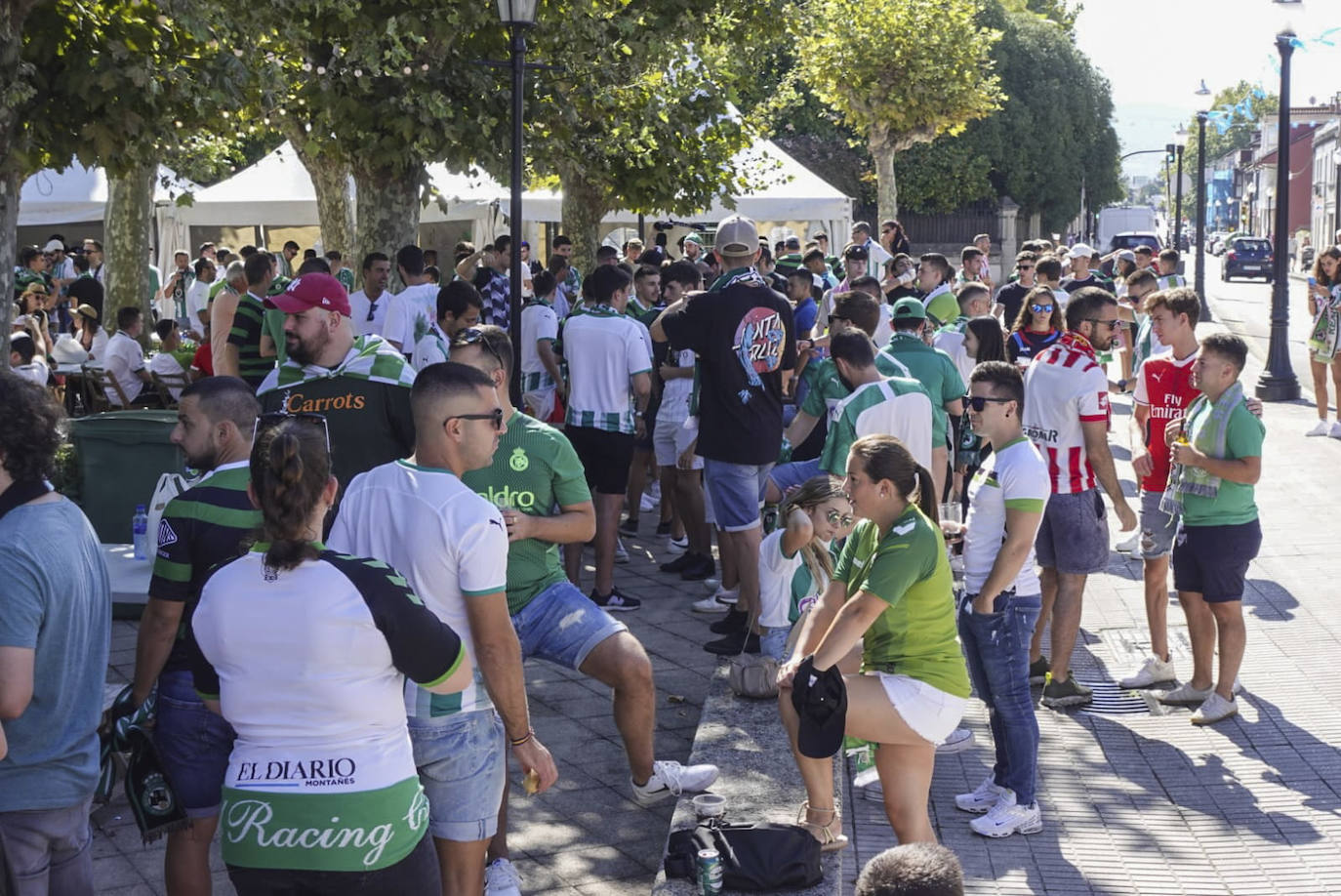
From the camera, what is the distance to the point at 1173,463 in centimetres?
689

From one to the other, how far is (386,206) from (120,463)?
4.42 m

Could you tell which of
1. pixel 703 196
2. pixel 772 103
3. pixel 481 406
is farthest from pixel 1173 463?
pixel 772 103

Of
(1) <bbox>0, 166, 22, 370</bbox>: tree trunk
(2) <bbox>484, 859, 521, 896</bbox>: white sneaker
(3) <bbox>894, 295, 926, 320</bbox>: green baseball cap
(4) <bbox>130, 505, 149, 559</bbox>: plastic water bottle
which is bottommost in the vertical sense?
(2) <bbox>484, 859, 521, 896</bbox>: white sneaker

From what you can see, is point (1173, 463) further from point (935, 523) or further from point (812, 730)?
point (812, 730)

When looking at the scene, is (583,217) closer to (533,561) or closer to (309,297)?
(309,297)

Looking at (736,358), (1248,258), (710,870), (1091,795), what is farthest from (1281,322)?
(1248,258)

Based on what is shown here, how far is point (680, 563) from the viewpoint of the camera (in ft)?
31.2

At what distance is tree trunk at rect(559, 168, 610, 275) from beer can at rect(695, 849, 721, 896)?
45.3 ft

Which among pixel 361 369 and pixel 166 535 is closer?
pixel 166 535

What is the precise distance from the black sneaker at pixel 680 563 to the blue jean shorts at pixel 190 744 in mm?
5566

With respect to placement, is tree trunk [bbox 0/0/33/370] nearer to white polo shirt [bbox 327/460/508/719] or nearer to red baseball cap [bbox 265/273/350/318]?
red baseball cap [bbox 265/273/350/318]

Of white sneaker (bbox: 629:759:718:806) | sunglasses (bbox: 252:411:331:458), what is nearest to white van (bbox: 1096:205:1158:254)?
white sneaker (bbox: 629:759:718:806)

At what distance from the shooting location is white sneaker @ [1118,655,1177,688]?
734 centimetres

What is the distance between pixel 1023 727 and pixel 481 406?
2.74m
